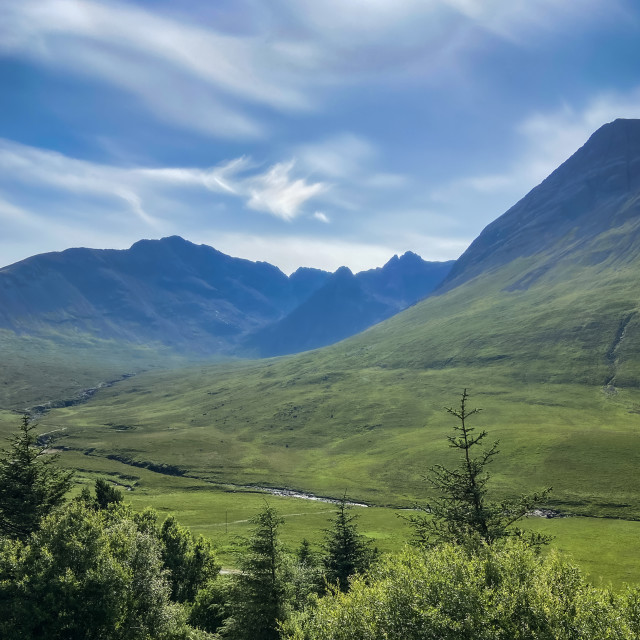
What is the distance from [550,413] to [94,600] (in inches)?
7383

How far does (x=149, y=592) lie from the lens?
40812 millimetres

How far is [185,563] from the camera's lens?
189 ft

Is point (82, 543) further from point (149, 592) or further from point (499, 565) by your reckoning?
point (499, 565)

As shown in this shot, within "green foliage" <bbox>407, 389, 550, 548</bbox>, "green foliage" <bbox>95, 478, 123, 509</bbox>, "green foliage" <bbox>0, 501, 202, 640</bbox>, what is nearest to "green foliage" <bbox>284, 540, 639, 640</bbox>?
"green foliage" <bbox>407, 389, 550, 548</bbox>

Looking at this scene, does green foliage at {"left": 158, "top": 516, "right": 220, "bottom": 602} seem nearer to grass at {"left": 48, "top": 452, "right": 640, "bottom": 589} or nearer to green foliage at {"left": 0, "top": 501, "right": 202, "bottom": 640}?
grass at {"left": 48, "top": 452, "right": 640, "bottom": 589}

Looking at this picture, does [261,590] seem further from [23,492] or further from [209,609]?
[23,492]

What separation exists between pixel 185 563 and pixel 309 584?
2117 cm

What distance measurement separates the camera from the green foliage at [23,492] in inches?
1752

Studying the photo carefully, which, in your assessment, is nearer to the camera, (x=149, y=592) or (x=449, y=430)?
(x=149, y=592)

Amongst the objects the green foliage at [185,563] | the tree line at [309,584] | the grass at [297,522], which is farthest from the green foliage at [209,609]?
the grass at [297,522]

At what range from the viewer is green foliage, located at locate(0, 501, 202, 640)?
34906 mm

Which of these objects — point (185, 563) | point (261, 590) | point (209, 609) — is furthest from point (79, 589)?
point (185, 563)

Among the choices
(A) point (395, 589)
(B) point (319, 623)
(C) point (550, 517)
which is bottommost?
(C) point (550, 517)

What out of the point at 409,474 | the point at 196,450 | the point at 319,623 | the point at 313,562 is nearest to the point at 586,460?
the point at 409,474
